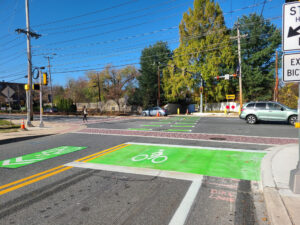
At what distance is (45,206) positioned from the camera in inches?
131

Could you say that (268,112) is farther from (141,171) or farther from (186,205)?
(186,205)

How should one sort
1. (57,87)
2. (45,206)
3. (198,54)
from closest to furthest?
(45,206) < (198,54) < (57,87)

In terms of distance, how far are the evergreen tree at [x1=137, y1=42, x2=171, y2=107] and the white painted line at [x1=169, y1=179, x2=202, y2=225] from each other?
3533cm

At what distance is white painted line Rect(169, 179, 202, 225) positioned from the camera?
2871 mm

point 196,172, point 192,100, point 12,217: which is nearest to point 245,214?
point 196,172

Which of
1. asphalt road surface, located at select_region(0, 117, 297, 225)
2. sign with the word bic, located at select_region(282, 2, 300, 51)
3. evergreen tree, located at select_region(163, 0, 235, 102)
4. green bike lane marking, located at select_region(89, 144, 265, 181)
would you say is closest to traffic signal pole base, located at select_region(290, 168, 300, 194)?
asphalt road surface, located at select_region(0, 117, 297, 225)

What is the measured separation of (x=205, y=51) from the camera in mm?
34969

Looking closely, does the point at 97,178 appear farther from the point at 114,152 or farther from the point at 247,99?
the point at 247,99

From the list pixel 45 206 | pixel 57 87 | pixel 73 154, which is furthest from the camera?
pixel 57 87

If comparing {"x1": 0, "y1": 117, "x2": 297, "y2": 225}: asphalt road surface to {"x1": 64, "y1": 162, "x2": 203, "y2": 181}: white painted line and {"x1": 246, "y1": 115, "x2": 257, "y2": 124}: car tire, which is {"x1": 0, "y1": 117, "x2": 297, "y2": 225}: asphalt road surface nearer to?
{"x1": 64, "y1": 162, "x2": 203, "y2": 181}: white painted line

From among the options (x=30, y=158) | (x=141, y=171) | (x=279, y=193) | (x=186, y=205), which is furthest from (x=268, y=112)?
(x=30, y=158)

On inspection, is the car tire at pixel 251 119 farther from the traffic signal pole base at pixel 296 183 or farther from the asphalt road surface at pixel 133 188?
the traffic signal pole base at pixel 296 183

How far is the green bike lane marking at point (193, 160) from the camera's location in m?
4.95

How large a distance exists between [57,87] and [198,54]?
56.4 meters
